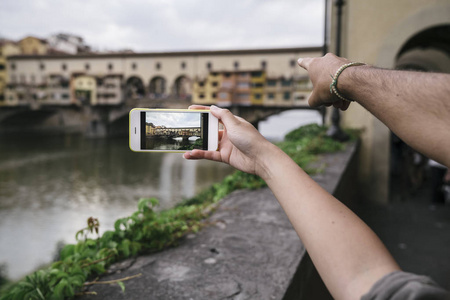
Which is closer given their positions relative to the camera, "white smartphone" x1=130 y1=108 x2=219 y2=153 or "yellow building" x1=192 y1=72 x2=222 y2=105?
"white smartphone" x1=130 y1=108 x2=219 y2=153

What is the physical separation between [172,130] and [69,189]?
11479 mm

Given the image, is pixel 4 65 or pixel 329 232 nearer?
pixel 329 232

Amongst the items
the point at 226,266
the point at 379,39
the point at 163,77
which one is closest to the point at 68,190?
the point at 379,39

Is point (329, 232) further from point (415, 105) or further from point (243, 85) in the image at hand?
point (243, 85)

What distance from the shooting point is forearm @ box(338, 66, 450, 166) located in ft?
1.87

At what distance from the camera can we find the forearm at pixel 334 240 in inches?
23.8

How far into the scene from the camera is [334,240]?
0.65 metres

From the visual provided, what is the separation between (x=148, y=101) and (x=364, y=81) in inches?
1110

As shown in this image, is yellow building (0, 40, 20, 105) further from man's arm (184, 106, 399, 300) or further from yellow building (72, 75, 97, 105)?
man's arm (184, 106, 399, 300)

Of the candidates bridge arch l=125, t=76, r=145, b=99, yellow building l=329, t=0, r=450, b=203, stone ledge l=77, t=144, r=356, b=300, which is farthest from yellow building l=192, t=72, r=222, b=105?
stone ledge l=77, t=144, r=356, b=300

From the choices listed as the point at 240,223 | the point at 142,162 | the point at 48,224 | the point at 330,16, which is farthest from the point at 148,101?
the point at 240,223

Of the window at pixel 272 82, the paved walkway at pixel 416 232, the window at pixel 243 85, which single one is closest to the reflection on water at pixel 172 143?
the paved walkway at pixel 416 232

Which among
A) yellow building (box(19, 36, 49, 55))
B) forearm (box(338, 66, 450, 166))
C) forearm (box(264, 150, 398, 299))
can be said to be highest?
yellow building (box(19, 36, 49, 55))

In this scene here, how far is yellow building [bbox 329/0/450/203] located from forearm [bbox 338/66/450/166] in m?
4.99
